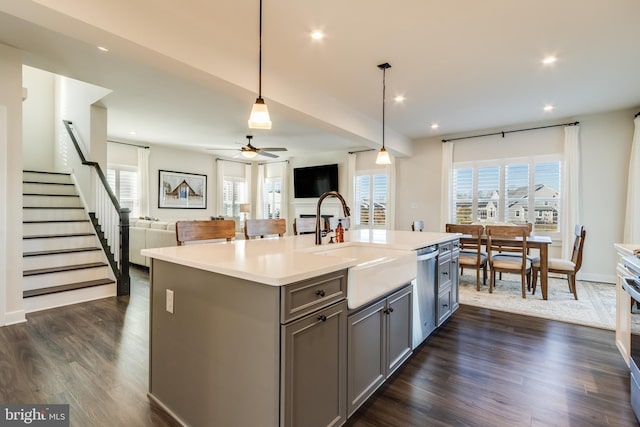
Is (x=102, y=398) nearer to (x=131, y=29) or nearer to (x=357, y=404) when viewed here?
(x=357, y=404)

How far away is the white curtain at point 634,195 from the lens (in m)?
4.65

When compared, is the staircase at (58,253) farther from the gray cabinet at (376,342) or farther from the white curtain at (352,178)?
the white curtain at (352,178)

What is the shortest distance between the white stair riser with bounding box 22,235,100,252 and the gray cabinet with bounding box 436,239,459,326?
4.69m

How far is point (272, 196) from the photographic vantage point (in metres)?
10.1

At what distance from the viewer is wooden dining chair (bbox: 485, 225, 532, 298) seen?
4082 mm

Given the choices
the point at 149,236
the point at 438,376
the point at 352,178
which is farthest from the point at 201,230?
the point at 352,178

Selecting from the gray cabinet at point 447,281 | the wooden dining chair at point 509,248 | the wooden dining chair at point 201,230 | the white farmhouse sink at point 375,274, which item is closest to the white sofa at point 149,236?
the wooden dining chair at point 201,230

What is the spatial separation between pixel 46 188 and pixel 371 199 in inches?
259

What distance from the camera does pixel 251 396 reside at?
4.30 feet

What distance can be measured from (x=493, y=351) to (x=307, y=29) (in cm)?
334

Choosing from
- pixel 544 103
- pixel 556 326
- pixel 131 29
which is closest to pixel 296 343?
pixel 131 29

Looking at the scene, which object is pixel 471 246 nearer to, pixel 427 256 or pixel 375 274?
pixel 427 256

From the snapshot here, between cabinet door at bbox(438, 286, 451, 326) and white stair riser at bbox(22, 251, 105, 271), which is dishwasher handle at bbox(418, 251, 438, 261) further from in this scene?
white stair riser at bbox(22, 251, 105, 271)

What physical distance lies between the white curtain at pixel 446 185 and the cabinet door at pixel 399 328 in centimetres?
477
